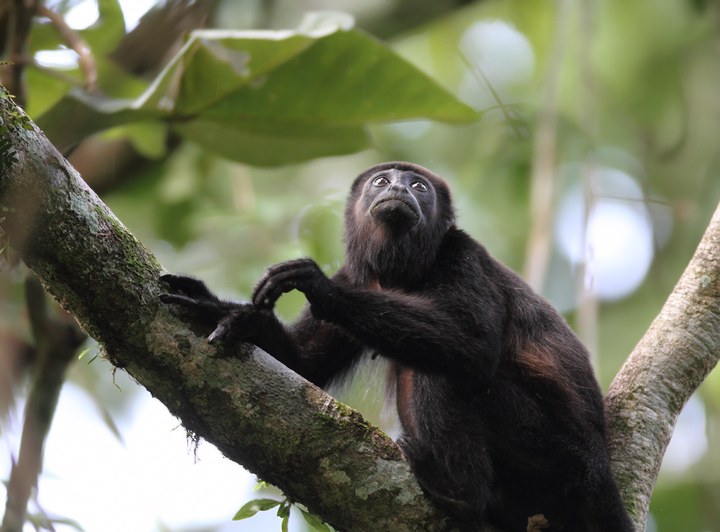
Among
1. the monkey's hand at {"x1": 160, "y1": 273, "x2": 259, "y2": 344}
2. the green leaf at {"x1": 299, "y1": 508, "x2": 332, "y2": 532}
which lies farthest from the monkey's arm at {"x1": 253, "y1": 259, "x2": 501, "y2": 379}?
the green leaf at {"x1": 299, "y1": 508, "x2": 332, "y2": 532}

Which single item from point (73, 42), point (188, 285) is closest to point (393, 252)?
point (188, 285)

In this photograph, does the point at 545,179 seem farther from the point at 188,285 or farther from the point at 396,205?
the point at 188,285

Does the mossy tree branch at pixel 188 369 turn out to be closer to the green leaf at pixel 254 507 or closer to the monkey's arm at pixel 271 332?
the monkey's arm at pixel 271 332

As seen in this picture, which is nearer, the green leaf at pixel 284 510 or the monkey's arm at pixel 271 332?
the monkey's arm at pixel 271 332

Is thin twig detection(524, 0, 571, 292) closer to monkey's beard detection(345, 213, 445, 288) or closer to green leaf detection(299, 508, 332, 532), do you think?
monkey's beard detection(345, 213, 445, 288)

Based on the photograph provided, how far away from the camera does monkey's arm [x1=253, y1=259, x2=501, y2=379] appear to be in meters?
3.25

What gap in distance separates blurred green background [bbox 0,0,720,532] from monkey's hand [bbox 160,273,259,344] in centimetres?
61

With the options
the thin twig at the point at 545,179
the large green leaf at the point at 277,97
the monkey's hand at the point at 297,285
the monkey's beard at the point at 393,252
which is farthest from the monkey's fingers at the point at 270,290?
the thin twig at the point at 545,179

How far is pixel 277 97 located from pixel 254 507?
2771mm

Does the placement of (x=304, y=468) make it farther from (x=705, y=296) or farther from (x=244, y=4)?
(x=244, y=4)

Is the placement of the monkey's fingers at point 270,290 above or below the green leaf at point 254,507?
above

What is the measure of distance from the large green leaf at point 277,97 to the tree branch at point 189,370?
185 centimetres

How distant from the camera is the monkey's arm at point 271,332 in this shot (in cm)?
264

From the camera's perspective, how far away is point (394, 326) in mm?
3268
